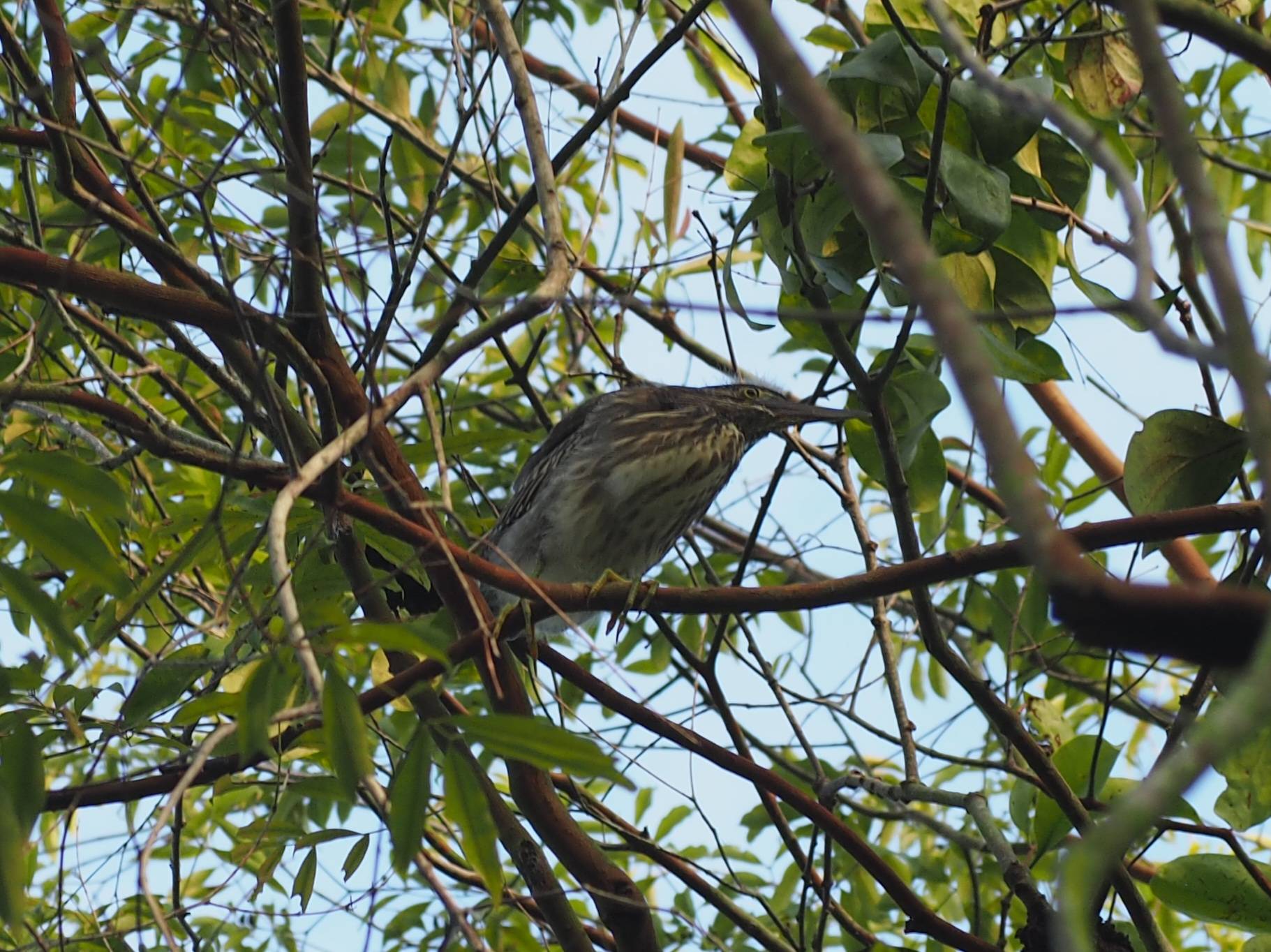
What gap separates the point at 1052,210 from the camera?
8.41ft

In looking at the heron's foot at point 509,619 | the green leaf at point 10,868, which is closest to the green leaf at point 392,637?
the green leaf at point 10,868

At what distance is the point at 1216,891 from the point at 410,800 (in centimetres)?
166

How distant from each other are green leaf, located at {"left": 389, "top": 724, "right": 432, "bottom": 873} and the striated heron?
6.20ft

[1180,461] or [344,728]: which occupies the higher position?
[1180,461]

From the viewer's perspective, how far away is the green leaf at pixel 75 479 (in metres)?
1.69

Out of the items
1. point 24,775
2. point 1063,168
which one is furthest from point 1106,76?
point 24,775

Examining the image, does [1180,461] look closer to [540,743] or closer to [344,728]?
[540,743]

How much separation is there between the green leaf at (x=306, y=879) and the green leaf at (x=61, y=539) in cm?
110

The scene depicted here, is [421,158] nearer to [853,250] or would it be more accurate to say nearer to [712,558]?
[712,558]

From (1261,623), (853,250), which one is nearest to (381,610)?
(853,250)

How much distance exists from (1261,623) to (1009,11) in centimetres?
211

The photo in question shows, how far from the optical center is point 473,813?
68.7 inches

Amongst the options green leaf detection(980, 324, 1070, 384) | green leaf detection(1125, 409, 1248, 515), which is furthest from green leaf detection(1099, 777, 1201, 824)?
green leaf detection(980, 324, 1070, 384)

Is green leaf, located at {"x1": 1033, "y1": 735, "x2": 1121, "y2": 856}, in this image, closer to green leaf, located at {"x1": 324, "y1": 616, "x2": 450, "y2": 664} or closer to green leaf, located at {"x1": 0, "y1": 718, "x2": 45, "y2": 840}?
green leaf, located at {"x1": 324, "y1": 616, "x2": 450, "y2": 664}
